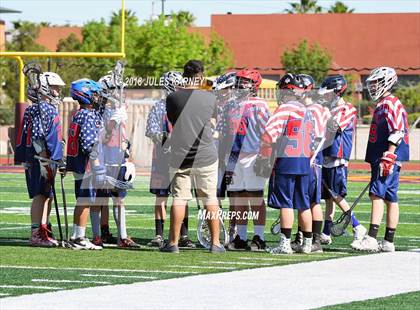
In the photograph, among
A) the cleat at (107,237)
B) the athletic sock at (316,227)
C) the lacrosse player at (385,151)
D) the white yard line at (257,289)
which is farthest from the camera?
the cleat at (107,237)

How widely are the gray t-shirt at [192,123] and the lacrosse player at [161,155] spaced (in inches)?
30.2

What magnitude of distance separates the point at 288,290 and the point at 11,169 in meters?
24.8

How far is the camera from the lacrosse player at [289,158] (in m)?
13.3

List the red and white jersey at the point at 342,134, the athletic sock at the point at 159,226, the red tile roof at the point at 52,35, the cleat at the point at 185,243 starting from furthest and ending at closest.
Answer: the red tile roof at the point at 52,35 < the red and white jersey at the point at 342,134 < the athletic sock at the point at 159,226 < the cleat at the point at 185,243

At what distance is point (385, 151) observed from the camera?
13484 millimetres

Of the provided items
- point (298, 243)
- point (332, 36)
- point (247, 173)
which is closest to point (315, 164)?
point (247, 173)

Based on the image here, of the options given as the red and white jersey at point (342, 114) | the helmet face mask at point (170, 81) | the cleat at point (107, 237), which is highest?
the helmet face mask at point (170, 81)

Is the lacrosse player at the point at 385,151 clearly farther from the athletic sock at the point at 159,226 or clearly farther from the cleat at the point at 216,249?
the athletic sock at the point at 159,226

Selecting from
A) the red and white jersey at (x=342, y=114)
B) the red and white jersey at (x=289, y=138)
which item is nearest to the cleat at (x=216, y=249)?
the red and white jersey at (x=289, y=138)

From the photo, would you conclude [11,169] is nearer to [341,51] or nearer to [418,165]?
[418,165]

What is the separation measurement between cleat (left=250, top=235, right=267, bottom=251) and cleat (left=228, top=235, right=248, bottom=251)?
0.08 metres

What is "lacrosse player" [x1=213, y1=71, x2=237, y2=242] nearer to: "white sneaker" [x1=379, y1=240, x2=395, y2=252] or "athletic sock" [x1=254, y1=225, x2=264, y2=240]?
"athletic sock" [x1=254, y1=225, x2=264, y2=240]

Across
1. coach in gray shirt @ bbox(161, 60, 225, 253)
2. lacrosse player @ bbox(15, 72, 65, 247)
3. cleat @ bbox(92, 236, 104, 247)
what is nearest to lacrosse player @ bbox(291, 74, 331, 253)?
coach in gray shirt @ bbox(161, 60, 225, 253)

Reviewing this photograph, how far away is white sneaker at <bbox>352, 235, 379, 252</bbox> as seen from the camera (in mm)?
13500
